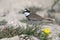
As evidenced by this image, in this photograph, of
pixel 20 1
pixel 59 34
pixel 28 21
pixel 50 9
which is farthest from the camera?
pixel 20 1

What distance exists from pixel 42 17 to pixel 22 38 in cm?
241

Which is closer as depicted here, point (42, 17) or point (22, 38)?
point (22, 38)

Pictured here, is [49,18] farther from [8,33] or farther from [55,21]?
[8,33]

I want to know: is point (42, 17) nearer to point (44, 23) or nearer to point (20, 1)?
point (44, 23)

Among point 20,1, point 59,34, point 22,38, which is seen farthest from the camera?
point 20,1

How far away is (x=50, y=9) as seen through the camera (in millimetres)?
10453

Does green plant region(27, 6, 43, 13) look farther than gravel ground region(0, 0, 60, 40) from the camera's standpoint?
Yes

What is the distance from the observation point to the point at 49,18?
955cm

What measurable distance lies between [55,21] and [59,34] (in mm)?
1370

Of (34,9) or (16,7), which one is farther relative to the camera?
(16,7)

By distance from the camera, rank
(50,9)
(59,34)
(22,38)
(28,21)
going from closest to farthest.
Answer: (22,38) < (59,34) < (28,21) < (50,9)

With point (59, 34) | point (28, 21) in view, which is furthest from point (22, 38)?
point (28, 21)

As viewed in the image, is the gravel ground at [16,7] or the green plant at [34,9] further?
the green plant at [34,9]

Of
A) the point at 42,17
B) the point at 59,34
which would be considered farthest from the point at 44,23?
the point at 59,34
